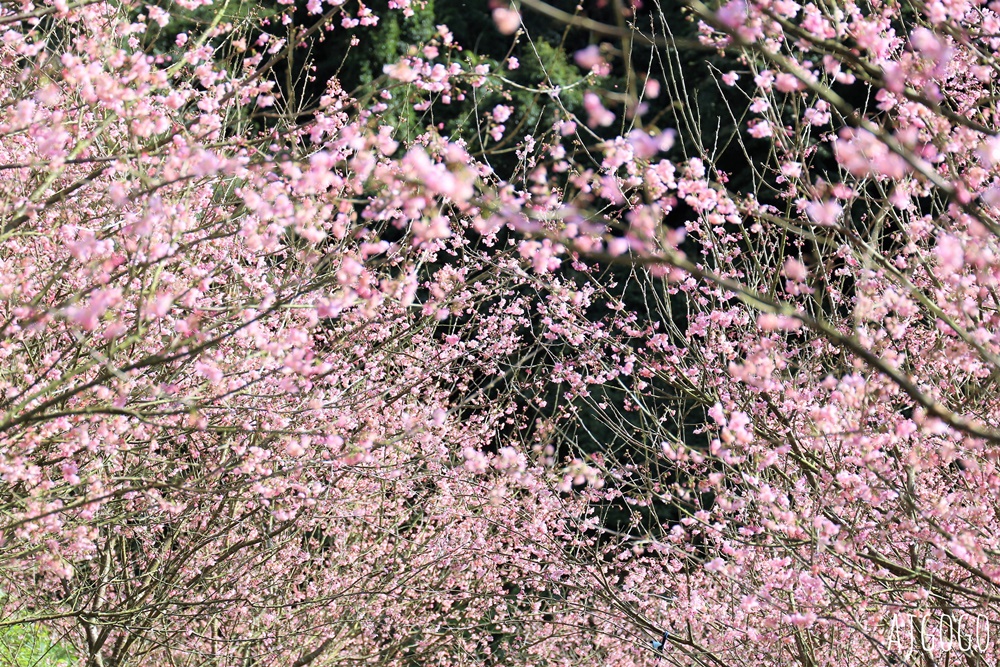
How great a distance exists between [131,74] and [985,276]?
116 inches

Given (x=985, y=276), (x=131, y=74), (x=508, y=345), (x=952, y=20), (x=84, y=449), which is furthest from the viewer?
(x=508, y=345)

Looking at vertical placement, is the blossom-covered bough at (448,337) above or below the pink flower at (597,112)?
below

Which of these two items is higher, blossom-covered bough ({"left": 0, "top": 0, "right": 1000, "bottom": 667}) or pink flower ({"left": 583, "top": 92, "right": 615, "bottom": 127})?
pink flower ({"left": 583, "top": 92, "right": 615, "bottom": 127})

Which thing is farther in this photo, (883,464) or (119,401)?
(883,464)

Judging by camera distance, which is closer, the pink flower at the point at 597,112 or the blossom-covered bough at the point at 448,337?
the pink flower at the point at 597,112

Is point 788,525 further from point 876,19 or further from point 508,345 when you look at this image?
point 508,345

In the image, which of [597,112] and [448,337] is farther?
[448,337]

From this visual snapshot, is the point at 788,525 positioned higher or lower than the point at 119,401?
lower

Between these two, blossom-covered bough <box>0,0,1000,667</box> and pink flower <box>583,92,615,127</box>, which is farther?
blossom-covered bough <box>0,0,1000,667</box>

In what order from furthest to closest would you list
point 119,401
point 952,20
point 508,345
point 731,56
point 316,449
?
1. point 731,56
2. point 508,345
3. point 316,449
4. point 952,20
5. point 119,401

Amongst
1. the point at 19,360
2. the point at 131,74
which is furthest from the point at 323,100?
the point at 19,360

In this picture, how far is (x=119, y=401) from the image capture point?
10.6 ft

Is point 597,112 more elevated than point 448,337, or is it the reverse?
point 597,112

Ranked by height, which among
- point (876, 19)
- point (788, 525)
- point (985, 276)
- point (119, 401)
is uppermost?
point (876, 19)
